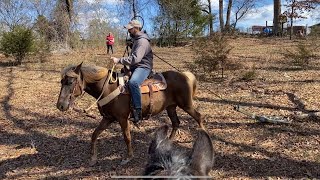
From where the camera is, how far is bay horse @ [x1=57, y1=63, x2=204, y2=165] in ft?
16.9

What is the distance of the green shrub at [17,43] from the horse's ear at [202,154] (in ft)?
55.8

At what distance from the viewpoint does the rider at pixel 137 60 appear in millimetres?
5410

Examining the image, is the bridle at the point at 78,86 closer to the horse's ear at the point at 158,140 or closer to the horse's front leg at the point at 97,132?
the horse's front leg at the point at 97,132

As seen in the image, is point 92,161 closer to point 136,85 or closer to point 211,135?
point 136,85

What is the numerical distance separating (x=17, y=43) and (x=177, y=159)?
680 inches

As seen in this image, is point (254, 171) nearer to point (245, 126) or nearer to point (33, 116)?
point (245, 126)

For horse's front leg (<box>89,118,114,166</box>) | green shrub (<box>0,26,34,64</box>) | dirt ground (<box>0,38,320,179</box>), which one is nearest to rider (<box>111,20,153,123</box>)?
horse's front leg (<box>89,118,114,166</box>)

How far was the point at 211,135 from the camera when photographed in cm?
649

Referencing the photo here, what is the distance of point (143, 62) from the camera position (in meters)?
5.67

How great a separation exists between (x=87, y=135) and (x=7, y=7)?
2357cm

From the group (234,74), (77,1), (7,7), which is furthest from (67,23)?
(234,74)

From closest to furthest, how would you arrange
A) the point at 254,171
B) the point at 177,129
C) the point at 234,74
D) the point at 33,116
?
the point at 254,171, the point at 177,129, the point at 33,116, the point at 234,74

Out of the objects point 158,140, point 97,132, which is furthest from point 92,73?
point 158,140

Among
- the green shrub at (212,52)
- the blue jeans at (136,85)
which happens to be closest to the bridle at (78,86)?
the blue jeans at (136,85)
